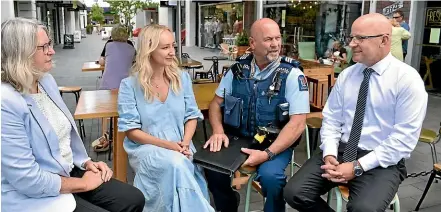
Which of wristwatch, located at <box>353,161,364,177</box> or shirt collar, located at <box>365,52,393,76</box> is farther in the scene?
shirt collar, located at <box>365,52,393,76</box>

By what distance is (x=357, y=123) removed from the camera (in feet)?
7.73

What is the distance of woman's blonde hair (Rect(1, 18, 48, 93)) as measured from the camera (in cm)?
177

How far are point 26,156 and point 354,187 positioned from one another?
159 centimetres

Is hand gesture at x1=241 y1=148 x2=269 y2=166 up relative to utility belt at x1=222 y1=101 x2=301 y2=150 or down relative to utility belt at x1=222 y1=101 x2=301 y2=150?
down

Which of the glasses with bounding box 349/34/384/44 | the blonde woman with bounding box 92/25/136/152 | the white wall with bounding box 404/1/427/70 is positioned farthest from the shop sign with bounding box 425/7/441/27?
the glasses with bounding box 349/34/384/44

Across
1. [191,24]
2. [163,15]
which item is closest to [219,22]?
[191,24]

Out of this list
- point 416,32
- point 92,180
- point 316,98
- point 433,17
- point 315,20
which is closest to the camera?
point 92,180

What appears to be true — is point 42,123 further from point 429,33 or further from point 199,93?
point 429,33

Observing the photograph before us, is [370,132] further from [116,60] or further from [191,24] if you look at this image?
[191,24]

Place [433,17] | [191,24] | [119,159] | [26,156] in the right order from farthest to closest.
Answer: [191,24]
[433,17]
[119,159]
[26,156]

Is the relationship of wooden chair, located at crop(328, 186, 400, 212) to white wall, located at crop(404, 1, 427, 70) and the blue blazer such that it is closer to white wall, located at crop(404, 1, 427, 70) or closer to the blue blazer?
the blue blazer

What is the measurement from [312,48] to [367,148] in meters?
6.81

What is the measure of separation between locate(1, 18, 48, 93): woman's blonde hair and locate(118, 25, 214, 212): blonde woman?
784 mm

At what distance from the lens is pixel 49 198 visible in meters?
1.81
